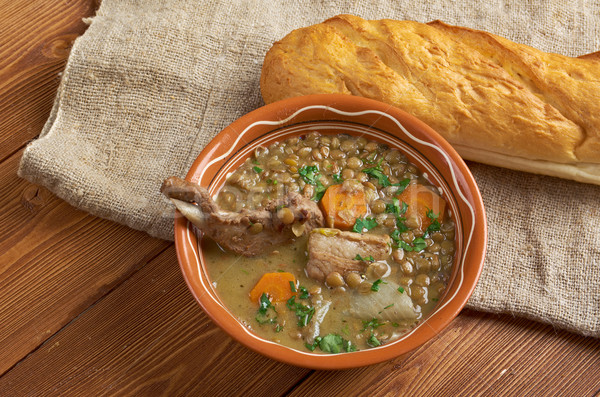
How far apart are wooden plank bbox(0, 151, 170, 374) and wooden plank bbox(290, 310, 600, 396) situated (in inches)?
52.5

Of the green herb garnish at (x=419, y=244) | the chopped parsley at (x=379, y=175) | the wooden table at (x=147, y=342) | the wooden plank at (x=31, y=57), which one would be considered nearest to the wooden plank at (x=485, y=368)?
the wooden table at (x=147, y=342)

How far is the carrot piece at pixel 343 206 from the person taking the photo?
3.11m

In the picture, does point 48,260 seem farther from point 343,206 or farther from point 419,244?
point 419,244

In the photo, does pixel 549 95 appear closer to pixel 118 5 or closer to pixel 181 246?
pixel 181 246

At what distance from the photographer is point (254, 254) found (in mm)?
3014

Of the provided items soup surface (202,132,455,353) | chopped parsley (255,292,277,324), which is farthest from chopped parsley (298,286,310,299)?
chopped parsley (255,292,277,324)

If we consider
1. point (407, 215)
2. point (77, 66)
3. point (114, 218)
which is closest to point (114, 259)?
point (114, 218)

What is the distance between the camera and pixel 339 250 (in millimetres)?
2963

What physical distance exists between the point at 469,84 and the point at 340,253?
1377mm

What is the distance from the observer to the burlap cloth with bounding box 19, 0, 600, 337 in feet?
11.3

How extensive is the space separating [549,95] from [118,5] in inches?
120

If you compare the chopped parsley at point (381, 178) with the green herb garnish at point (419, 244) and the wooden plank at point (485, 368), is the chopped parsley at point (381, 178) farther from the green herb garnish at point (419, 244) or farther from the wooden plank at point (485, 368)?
the wooden plank at point (485, 368)

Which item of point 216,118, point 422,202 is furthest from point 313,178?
point 216,118

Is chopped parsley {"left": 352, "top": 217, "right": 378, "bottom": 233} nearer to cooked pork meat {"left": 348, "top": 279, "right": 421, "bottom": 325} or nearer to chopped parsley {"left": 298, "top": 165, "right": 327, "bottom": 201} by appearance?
chopped parsley {"left": 298, "top": 165, "right": 327, "bottom": 201}
